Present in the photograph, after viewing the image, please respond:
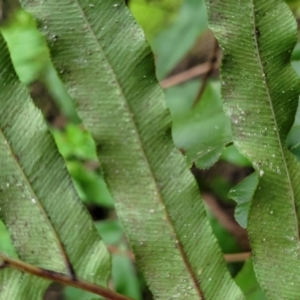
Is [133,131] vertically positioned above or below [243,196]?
above

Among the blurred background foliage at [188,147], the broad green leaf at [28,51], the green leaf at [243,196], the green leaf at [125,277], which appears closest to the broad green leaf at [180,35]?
the blurred background foliage at [188,147]

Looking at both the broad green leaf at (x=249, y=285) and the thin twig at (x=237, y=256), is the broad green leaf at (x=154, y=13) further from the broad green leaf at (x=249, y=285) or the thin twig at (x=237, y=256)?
the broad green leaf at (x=249, y=285)

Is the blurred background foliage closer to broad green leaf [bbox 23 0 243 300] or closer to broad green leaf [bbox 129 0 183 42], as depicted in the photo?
broad green leaf [bbox 129 0 183 42]

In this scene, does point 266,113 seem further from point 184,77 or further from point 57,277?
point 184,77

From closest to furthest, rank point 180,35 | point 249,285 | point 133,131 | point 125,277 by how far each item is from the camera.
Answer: point 133,131 → point 249,285 → point 125,277 → point 180,35

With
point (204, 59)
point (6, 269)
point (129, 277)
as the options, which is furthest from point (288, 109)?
point (204, 59)

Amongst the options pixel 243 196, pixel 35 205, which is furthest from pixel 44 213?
pixel 243 196
